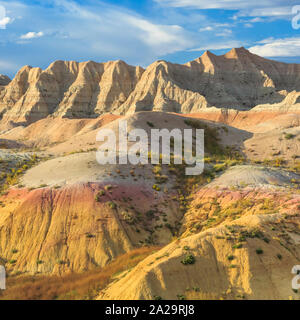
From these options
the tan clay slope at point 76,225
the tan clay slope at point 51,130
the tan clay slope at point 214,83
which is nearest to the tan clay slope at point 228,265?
the tan clay slope at point 76,225

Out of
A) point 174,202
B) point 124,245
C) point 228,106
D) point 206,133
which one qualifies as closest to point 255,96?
point 228,106

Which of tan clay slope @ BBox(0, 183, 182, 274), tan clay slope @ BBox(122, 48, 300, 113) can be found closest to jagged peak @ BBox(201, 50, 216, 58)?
tan clay slope @ BBox(122, 48, 300, 113)

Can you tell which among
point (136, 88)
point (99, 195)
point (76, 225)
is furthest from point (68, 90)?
point (76, 225)

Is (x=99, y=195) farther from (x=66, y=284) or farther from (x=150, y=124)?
(x=150, y=124)

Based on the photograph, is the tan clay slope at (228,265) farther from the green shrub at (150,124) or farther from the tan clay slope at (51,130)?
the tan clay slope at (51,130)

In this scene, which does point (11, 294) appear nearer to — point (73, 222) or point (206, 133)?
point (73, 222)

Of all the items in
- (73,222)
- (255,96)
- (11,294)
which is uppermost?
(255,96)
